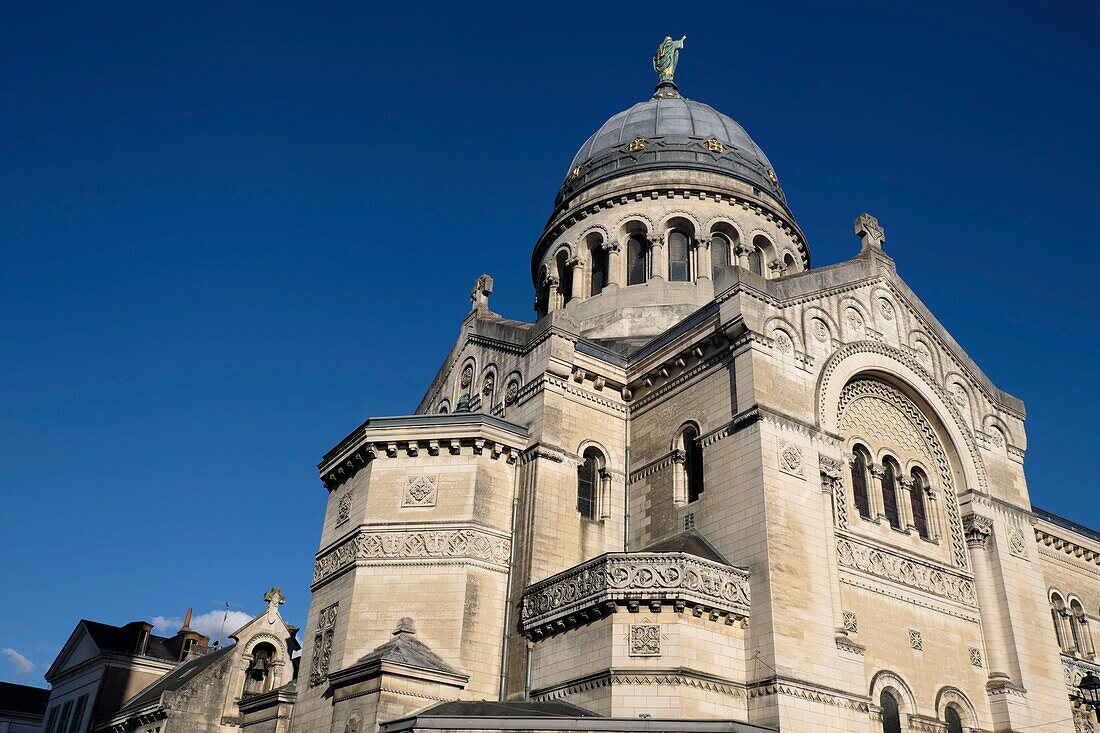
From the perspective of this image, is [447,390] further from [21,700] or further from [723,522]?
[21,700]

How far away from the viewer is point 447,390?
3497cm

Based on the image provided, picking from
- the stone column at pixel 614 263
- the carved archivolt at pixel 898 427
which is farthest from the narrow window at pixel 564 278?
the carved archivolt at pixel 898 427

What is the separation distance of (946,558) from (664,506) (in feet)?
28.9

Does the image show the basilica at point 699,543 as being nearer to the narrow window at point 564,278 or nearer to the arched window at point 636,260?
the arched window at point 636,260

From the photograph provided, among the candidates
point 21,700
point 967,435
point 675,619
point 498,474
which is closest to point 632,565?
point 675,619

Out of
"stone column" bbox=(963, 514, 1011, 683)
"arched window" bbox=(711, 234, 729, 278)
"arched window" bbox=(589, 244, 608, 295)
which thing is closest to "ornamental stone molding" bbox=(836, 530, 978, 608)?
"stone column" bbox=(963, 514, 1011, 683)

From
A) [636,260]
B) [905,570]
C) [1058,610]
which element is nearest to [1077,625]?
[1058,610]

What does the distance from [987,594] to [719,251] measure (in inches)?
644

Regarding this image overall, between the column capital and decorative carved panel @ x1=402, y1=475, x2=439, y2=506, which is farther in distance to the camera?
the column capital

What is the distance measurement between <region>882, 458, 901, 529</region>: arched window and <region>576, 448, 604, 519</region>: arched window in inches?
321

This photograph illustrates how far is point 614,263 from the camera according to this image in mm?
37906

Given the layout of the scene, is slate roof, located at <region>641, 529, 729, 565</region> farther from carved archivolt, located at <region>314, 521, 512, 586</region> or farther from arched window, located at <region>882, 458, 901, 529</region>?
arched window, located at <region>882, 458, 901, 529</region>

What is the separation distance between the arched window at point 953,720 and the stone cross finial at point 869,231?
14.1m

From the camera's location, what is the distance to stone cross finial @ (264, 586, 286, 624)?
35.2m
